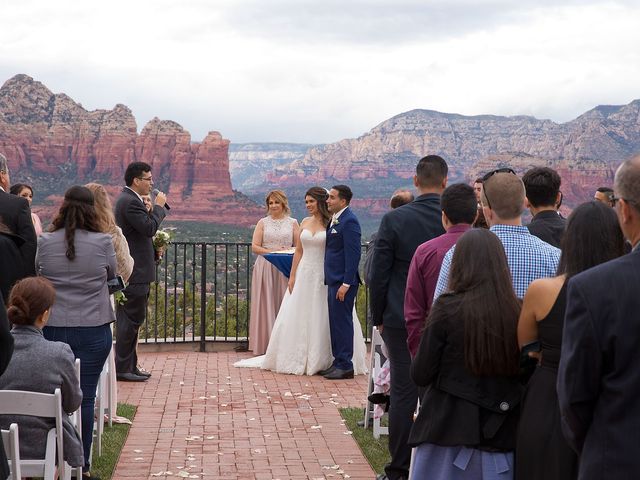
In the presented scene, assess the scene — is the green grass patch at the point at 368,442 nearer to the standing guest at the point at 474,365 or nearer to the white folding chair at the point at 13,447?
the standing guest at the point at 474,365

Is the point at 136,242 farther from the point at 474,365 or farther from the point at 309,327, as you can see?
the point at 474,365

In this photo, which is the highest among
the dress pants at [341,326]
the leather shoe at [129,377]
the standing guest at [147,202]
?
the standing guest at [147,202]

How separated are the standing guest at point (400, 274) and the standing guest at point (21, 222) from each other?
7.65ft

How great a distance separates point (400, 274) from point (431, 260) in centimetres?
103

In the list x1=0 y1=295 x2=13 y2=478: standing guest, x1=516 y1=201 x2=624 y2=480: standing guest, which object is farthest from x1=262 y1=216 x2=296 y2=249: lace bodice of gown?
x1=0 y1=295 x2=13 y2=478: standing guest

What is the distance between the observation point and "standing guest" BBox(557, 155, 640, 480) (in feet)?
9.56

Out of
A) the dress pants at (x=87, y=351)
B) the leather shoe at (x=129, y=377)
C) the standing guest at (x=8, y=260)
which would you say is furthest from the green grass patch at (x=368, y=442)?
the standing guest at (x=8, y=260)

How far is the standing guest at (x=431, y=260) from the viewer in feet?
18.3

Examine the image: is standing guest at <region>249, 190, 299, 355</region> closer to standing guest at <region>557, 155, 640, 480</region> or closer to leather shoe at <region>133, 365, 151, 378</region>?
leather shoe at <region>133, 365, 151, 378</region>

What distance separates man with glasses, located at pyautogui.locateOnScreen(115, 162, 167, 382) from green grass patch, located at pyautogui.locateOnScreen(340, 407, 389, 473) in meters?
2.64

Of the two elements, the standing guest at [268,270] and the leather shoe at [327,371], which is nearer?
the leather shoe at [327,371]

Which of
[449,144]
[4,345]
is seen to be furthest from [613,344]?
[449,144]

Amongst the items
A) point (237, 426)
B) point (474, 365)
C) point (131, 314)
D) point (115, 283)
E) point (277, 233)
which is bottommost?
point (237, 426)

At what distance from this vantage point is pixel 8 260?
6434mm
